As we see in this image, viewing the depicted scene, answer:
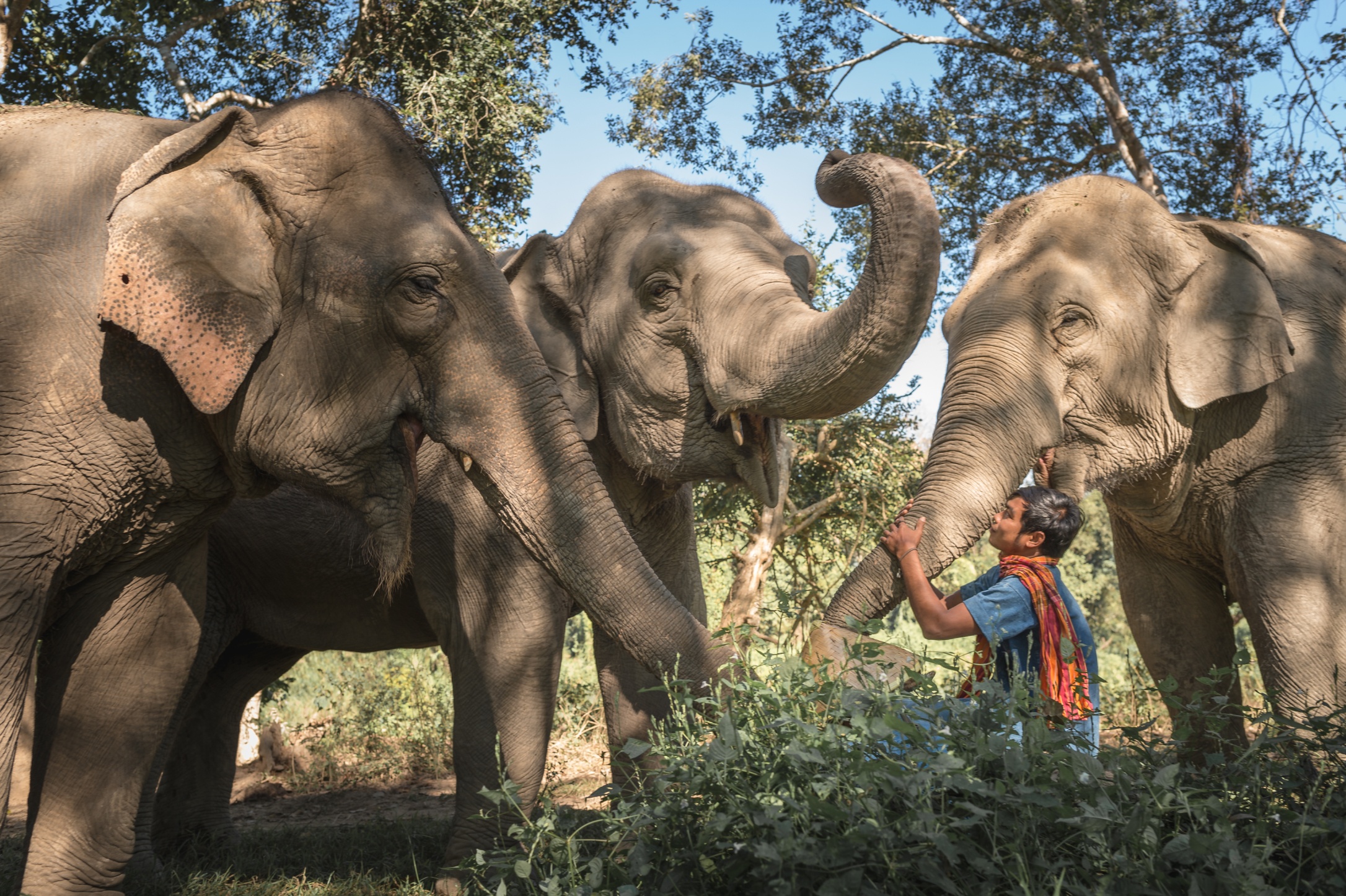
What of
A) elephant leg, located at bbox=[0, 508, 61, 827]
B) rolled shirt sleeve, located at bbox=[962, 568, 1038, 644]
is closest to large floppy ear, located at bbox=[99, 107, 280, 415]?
elephant leg, located at bbox=[0, 508, 61, 827]

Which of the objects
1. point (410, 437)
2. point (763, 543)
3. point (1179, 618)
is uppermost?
point (763, 543)

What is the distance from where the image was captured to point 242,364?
323 cm

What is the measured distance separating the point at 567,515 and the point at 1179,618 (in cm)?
347

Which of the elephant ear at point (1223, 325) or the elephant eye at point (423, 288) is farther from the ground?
the elephant ear at point (1223, 325)

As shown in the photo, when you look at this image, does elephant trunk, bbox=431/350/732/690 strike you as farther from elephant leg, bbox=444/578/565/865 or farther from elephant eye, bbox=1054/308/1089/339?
elephant eye, bbox=1054/308/1089/339

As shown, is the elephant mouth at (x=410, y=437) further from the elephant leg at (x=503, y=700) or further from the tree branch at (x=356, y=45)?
the tree branch at (x=356, y=45)

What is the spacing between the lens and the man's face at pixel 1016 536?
4.02 metres

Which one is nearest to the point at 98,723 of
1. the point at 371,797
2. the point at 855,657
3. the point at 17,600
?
the point at 17,600

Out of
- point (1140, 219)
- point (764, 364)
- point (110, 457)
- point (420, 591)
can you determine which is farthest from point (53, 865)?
point (1140, 219)

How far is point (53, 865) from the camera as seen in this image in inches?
145

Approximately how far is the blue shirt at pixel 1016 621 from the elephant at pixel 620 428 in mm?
777

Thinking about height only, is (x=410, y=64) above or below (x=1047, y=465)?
above

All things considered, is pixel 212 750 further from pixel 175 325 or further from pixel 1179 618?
pixel 1179 618

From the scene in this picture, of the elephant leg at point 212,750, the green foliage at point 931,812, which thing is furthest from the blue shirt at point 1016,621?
the elephant leg at point 212,750
